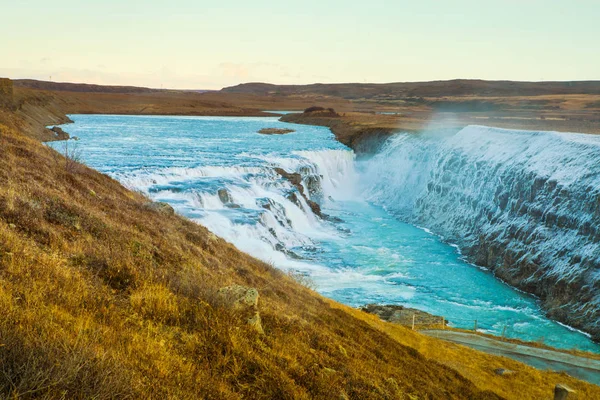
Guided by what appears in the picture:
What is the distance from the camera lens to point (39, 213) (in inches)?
379

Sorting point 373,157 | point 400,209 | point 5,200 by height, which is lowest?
point 400,209

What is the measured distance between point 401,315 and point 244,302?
14.9m

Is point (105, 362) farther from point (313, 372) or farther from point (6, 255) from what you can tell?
point (313, 372)

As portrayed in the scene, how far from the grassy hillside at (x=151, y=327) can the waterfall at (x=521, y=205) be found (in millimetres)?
11579

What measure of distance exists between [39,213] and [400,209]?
43.5m

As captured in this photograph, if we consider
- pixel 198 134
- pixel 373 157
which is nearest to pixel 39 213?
pixel 373 157

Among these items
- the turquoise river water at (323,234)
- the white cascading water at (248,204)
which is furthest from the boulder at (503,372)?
the white cascading water at (248,204)

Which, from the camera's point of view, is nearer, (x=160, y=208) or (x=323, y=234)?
→ (x=160, y=208)

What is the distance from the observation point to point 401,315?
22297 millimetres

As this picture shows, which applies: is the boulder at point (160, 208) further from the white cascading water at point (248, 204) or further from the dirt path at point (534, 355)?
the dirt path at point (534, 355)

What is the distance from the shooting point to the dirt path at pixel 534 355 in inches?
672

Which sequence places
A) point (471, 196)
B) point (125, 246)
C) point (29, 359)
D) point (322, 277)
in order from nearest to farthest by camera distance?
point (29, 359) < point (125, 246) < point (322, 277) < point (471, 196)

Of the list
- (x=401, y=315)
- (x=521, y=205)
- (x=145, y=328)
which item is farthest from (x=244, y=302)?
(x=521, y=205)

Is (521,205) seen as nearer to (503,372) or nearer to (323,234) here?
(323,234)
